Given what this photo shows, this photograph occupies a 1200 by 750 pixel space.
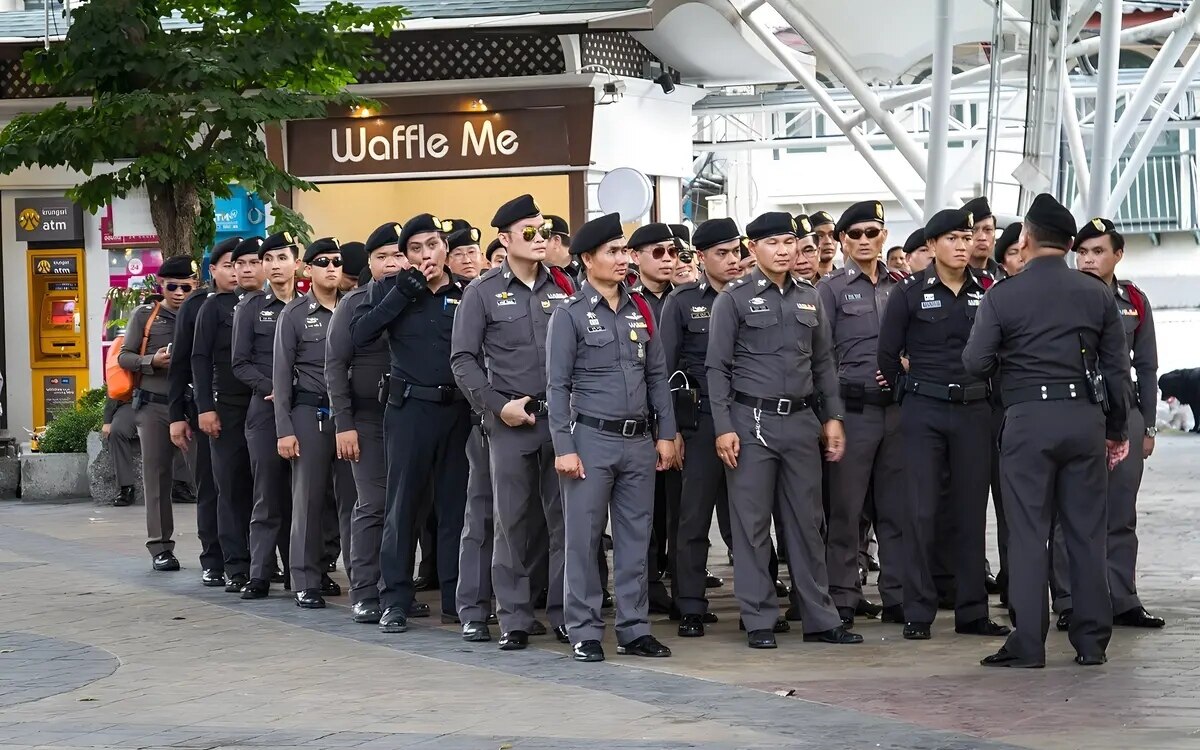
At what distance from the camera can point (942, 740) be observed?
696cm

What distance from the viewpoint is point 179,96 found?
16.0 meters

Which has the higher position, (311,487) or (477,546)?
(311,487)

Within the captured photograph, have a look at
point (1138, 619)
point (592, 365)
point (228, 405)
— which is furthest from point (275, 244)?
point (1138, 619)

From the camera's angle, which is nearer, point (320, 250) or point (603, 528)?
point (603, 528)

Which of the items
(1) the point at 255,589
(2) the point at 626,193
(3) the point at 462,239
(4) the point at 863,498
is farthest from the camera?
(2) the point at 626,193

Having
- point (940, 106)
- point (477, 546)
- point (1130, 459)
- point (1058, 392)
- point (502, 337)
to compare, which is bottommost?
point (477, 546)

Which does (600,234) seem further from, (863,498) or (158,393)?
(158,393)

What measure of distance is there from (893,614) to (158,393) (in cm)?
549

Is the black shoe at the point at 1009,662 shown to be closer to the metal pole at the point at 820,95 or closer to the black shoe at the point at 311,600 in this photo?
the black shoe at the point at 311,600

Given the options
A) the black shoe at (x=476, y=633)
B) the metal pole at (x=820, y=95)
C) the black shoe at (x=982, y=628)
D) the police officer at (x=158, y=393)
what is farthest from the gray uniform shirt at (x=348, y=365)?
the metal pole at (x=820, y=95)

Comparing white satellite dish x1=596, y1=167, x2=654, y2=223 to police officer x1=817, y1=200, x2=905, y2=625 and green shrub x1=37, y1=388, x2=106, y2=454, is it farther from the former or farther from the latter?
police officer x1=817, y1=200, x2=905, y2=625

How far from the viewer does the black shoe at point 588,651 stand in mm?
8875

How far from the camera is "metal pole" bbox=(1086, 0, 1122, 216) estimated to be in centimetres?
1830

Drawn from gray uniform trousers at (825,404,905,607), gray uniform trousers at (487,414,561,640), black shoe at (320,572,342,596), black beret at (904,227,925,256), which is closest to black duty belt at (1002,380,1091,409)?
gray uniform trousers at (825,404,905,607)
